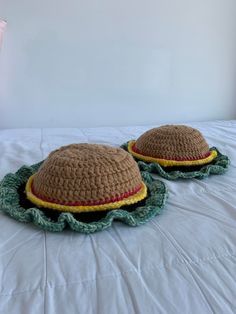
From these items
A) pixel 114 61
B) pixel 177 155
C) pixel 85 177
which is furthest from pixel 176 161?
pixel 114 61

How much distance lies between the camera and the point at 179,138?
96 cm

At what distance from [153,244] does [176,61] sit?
5.23 feet

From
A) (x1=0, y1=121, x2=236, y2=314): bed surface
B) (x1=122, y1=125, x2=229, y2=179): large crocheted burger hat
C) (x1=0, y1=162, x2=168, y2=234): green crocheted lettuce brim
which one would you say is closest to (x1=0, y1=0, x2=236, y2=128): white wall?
(x1=122, y1=125, x2=229, y2=179): large crocheted burger hat

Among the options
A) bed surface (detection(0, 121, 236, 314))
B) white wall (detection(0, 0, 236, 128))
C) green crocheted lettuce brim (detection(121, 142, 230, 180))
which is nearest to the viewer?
bed surface (detection(0, 121, 236, 314))

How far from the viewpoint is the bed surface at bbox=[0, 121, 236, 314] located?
1.51 ft

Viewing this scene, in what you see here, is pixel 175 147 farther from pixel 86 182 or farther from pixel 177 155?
pixel 86 182

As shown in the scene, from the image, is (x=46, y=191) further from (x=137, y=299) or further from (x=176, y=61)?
(x=176, y=61)

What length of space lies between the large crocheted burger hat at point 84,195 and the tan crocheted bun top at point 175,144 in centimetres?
22

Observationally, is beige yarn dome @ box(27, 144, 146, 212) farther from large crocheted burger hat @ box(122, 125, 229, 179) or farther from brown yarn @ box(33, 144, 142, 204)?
large crocheted burger hat @ box(122, 125, 229, 179)

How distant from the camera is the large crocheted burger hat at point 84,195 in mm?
639

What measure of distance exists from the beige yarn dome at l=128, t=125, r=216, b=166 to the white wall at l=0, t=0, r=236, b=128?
95cm

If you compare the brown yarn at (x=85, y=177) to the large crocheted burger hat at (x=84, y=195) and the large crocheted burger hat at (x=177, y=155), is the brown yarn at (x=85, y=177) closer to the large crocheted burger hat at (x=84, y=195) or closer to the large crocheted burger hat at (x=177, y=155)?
the large crocheted burger hat at (x=84, y=195)

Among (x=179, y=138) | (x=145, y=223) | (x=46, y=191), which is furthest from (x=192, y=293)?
(x=179, y=138)

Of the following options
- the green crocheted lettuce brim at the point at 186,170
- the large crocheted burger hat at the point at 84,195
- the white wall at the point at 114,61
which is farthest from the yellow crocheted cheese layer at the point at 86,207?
the white wall at the point at 114,61
